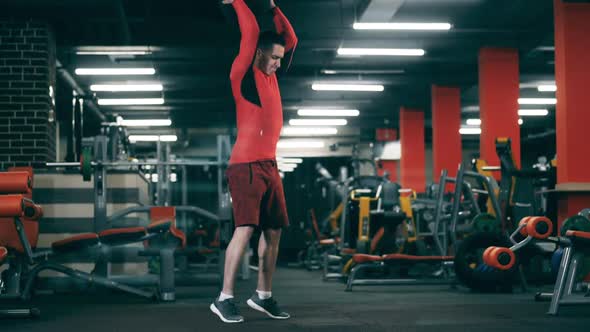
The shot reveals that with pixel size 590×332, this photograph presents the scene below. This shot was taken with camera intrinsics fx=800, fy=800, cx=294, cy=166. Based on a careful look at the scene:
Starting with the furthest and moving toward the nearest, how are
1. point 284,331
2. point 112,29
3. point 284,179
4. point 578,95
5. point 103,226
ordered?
point 284,179
point 112,29
point 578,95
point 103,226
point 284,331

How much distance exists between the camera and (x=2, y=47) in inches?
320

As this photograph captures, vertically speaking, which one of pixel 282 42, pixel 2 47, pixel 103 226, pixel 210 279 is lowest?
pixel 210 279

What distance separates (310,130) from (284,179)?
5.06 ft

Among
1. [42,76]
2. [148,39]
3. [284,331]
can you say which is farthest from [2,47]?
[284,331]

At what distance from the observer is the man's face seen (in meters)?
3.66

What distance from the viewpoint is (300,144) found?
20.8 metres

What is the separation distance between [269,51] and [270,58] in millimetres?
32

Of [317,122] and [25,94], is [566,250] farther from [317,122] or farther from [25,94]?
[317,122]

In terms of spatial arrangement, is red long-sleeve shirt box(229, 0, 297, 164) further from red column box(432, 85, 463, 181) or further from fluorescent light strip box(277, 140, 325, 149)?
fluorescent light strip box(277, 140, 325, 149)

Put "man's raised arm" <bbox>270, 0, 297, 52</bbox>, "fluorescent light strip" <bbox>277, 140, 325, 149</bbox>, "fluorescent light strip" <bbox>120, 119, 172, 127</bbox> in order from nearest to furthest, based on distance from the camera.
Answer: "man's raised arm" <bbox>270, 0, 297, 52</bbox>, "fluorescent light strip" <bbox>120, 119, 172, 127</bbox>, "fluorescent light strip" <bbox>277, 140, 325, 149</bbox>

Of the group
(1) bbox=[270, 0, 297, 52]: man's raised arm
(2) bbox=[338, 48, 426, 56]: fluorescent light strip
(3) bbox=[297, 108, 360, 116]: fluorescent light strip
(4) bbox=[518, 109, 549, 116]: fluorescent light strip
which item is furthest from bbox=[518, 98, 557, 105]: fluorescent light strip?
(1) bbox=[270, 0, 297, 52]: man's raised arm

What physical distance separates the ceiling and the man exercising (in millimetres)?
4166

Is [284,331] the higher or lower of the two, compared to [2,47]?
lower

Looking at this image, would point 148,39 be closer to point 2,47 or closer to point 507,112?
point 2,47
